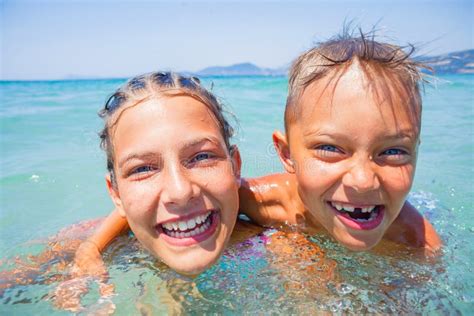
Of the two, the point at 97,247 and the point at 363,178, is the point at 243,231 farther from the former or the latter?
the point at 363,178

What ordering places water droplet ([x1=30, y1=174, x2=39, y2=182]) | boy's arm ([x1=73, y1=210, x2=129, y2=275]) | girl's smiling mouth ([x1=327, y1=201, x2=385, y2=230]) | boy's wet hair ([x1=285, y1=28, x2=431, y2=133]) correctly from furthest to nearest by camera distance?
1. water droplet ([x1=30, y1=174, x2=39, y2=182])
2. boy's arm ([x1=73, y1=210, x2=129, y2=275])
3. girl's smiling mouth ([x1=327, y1=201, x2=385, y2=230])
4. boy's wet hair ([x1=285, y1=28, x2=431, y2=133])

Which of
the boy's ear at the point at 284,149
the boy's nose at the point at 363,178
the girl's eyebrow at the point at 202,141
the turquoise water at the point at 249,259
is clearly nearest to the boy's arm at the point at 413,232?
the turquoise water at the point at 249,259

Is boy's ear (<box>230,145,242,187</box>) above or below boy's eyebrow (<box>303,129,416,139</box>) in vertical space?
below

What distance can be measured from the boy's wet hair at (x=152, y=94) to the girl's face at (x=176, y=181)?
0.21ft

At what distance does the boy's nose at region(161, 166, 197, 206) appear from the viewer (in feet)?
7.48

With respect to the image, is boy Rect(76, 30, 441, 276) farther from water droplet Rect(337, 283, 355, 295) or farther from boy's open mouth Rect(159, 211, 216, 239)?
boy's open mouth Rect(159, 211, 216, 239)

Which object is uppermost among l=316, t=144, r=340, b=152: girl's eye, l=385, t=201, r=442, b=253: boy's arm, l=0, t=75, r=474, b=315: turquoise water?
l=316, t=144, r=340, b=152: girl's eye

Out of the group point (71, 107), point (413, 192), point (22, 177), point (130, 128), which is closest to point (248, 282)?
point (130, 128)

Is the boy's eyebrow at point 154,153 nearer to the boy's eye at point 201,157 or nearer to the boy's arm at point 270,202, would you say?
the boy's eye at point 201,157

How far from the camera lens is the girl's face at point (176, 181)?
235 centimetres

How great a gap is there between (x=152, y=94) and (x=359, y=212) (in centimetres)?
141

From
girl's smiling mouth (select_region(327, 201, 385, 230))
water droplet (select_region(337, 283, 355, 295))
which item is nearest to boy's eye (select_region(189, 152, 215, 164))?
girl's smiling mouth (select_region(327, 201, 385, 230))

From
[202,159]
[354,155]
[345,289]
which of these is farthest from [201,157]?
[345,289]

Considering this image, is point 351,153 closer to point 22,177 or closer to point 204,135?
point 204,135
